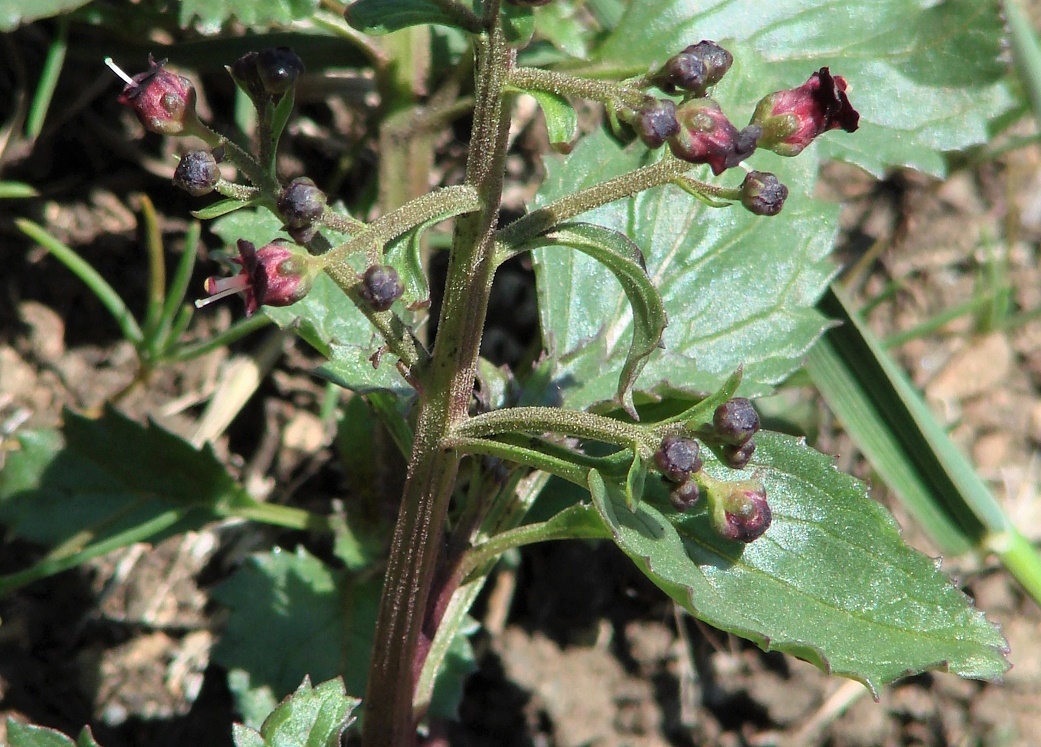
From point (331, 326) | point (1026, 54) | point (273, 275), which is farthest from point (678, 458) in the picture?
point (1026, 54)

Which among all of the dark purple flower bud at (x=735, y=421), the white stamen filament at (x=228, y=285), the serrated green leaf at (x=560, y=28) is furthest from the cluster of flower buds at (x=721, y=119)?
the serrated green leaf at (x=560, y=28)

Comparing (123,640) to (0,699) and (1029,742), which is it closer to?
(0,699)

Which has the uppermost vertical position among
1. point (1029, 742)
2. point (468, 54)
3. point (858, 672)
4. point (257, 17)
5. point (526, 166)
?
point (257, 17)

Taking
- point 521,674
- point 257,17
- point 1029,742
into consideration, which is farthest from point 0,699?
point 1029,742

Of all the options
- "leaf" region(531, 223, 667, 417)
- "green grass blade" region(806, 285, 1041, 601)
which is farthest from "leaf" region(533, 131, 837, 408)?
"leaf" region(531, 223, 667, 417)

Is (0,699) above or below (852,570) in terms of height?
below

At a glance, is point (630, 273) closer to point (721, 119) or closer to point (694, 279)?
point (721, 119)
